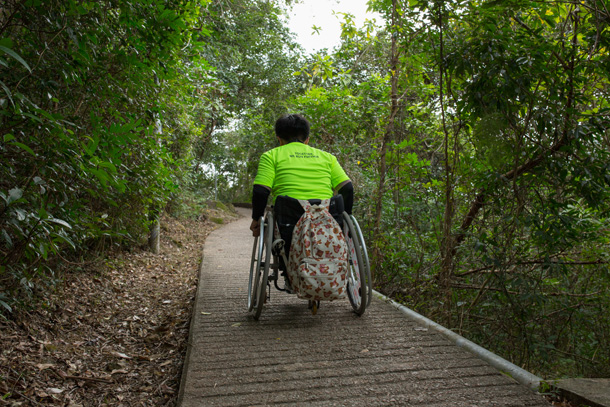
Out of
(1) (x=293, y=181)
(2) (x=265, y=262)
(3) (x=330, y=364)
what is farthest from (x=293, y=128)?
(3) (x=330, y=364)

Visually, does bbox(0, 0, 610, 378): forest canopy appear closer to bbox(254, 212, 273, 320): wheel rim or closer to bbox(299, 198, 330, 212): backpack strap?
bbox(254, 212, 273, 320): wheel rim

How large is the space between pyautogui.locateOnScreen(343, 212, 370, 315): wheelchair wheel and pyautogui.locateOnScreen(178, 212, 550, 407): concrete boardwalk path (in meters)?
0.15

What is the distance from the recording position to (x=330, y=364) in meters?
2.57

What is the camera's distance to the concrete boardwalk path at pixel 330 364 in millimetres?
2170

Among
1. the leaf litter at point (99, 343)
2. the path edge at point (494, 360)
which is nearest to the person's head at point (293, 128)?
the path edge at point (494, 360)

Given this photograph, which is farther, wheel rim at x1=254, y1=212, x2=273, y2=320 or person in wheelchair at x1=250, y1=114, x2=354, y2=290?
person in wheelchair at x1=250, y1=114, x2=354, y2=290

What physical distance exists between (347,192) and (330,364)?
1.49 meters

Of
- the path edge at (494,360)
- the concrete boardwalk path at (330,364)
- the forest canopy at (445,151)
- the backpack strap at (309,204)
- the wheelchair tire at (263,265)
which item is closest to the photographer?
the concrete boardwalk path at (330,364)

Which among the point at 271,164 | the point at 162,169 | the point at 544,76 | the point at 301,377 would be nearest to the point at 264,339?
the point at 301,377

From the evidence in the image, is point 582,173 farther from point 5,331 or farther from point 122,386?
point 5,331

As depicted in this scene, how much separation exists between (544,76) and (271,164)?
84.4 inches

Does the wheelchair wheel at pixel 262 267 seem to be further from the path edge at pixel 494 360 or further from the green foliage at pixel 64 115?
the path edge at pixel 494 360

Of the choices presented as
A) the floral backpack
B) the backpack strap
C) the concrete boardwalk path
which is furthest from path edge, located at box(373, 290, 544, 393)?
the backpack strap

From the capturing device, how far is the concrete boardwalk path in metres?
2.17
